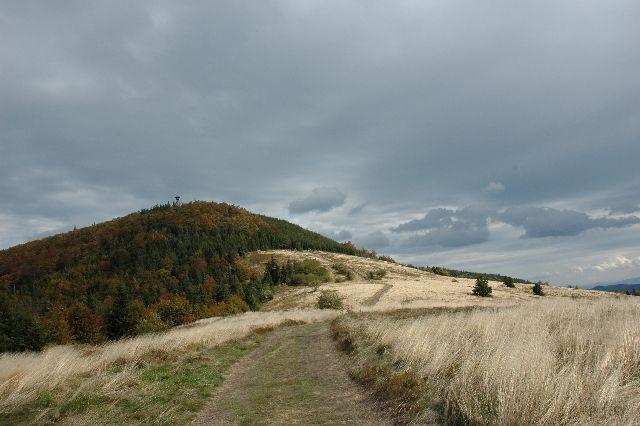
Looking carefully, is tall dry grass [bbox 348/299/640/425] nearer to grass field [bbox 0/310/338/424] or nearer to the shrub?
grass field [bbox 0/310/338/424]

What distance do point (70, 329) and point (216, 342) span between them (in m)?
63.1

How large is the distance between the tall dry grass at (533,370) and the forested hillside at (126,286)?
150ft

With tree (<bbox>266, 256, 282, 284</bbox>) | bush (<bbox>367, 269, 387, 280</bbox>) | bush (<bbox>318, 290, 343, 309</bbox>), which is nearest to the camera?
bush (<bbox>318, 290, 343, 309</bbox>)

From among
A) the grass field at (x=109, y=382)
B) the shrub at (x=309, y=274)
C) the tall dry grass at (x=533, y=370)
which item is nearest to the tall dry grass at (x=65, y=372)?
the grass field at (x=109, y=382)

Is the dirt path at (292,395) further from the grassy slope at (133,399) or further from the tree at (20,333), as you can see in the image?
the tree at (20,333)

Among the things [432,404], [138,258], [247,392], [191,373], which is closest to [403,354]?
[432,404]

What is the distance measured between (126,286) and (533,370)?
93689 mm

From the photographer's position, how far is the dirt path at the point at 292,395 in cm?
933

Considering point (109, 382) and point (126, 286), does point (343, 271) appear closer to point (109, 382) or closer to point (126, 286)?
point (126, 286)

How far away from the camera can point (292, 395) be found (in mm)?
11492

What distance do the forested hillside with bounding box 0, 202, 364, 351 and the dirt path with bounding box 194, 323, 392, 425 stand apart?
126 ft

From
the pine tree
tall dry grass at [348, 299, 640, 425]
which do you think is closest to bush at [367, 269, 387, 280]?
the pine tree

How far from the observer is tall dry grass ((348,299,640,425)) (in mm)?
6344

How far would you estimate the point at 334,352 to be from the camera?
60.3 ft
